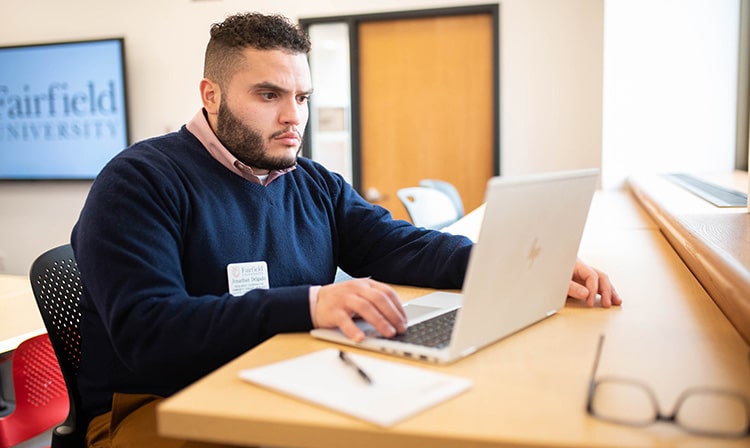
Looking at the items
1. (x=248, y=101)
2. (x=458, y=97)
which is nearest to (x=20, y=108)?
(x=458, y=97)

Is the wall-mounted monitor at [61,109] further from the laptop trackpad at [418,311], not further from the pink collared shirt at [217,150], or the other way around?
the laptop trackpad at [418,311]

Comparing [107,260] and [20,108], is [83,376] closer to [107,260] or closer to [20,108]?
[107,260]

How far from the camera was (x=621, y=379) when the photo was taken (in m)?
0.85

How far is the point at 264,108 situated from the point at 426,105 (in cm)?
311

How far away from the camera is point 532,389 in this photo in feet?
2.83

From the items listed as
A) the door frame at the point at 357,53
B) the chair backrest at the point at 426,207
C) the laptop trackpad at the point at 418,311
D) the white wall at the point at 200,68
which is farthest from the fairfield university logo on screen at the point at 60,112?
the laptop trackpad at the point at 418,311

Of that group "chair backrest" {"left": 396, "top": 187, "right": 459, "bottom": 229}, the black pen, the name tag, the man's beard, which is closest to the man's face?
the man's beard

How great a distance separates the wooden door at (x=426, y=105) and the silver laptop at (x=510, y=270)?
329cm

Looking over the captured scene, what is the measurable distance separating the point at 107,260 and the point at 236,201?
377 mm

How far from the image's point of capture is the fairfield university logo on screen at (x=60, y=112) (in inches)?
198

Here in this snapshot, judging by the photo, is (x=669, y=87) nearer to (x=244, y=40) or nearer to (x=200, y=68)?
(x=200, y=68)

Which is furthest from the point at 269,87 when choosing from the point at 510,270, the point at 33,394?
the point at 33,394

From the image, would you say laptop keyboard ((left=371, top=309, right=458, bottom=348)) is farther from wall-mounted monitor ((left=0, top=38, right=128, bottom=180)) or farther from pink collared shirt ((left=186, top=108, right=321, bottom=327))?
wall-mounted monitor ((left=0, top=38, right=128, bottom=180))

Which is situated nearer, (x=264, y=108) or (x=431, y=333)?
(x=431, y=333)
